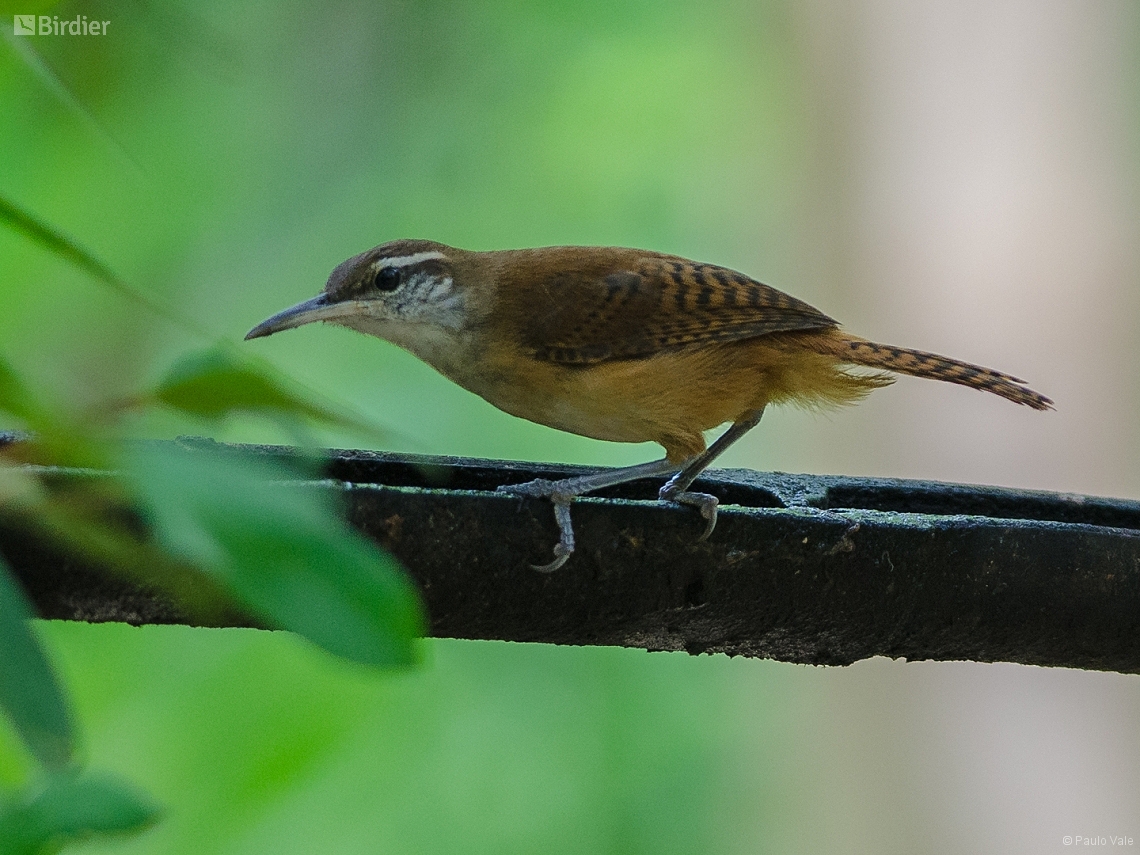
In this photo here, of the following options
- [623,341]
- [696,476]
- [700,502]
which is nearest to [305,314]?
[623,341]

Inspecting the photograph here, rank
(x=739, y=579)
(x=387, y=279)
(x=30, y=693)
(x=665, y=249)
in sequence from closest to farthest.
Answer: (x=30, y=693) → (x=739, y=579) → (x=387, y=279) → (x=665, y=249)

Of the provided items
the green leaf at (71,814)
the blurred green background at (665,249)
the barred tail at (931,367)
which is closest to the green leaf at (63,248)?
the green leaf at (71,814)

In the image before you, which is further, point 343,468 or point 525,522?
point 343,468

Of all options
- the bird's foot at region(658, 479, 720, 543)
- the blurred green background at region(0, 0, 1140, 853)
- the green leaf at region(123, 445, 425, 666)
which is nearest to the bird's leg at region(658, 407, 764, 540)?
the bird's foot at region(658, 479, 720, 543)

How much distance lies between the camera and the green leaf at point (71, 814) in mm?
649

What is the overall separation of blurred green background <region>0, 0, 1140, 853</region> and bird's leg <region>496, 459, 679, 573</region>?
2.07 m

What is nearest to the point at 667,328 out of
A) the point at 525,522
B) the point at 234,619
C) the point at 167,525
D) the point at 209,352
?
the point at 525,522

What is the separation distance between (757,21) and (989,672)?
3606mm

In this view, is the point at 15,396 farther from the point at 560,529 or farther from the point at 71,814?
the point at 560,529

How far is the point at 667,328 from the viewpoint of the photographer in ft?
9.93

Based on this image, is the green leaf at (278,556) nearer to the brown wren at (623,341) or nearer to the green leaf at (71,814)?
the green leaf at (71,814)

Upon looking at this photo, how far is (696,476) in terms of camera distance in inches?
89.9

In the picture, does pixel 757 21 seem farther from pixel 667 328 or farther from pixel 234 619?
pixel 234 619

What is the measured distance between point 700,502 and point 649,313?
1.32 meters
